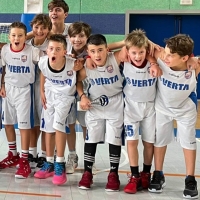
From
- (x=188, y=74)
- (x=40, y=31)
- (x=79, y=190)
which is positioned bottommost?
(x=79, y=190)

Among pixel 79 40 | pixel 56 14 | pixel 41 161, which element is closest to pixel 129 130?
pixel 79 40

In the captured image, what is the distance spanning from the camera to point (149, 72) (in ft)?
8.87

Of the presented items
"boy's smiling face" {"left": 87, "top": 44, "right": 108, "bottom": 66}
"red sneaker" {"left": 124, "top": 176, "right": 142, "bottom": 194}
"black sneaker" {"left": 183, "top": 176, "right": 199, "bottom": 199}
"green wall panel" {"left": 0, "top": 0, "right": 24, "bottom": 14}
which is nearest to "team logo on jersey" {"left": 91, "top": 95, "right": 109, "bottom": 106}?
"boy's smiling face" {"left": 87, "top": 44, "right": 108, "bottom": 66}

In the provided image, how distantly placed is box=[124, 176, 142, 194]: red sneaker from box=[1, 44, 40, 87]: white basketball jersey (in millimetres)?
1129

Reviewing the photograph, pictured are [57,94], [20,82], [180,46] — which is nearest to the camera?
Result: [180,46]

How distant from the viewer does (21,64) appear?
10.0 feet

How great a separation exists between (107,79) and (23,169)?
3.27 ft

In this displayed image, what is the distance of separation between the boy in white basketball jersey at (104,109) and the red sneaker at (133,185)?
0.09m

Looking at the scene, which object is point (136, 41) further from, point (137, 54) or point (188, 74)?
point (188, 74)

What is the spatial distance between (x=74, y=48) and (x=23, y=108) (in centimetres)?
64

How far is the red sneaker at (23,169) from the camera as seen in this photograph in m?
3.00

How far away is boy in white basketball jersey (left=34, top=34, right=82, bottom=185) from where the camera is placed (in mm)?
2854

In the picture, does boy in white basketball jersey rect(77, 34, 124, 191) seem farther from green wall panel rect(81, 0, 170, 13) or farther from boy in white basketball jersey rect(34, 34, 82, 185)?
green wall panel rect(81, 0, 170, 13)

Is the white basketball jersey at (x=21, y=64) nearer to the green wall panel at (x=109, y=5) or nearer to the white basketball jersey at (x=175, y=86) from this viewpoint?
the white basketball jersey at (x=175, y=86)
